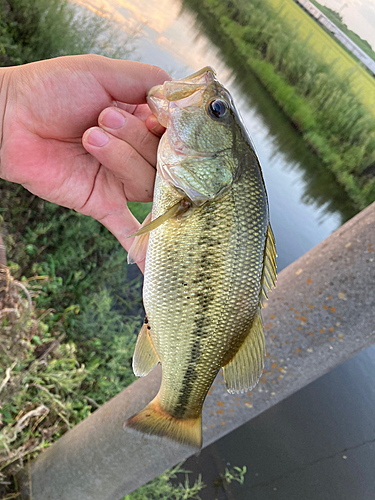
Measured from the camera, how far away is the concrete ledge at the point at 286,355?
53.5 inches

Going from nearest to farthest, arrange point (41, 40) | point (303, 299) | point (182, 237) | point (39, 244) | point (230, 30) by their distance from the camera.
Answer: point (182, 237), point (303, 299), point (39, 244), point (41, 40), point (230, 30)

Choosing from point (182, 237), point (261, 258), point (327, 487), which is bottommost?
point (327, 487)

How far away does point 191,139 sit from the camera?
3.81 feet

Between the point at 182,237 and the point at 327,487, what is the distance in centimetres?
367

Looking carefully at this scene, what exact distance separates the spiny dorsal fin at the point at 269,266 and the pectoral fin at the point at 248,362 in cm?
11

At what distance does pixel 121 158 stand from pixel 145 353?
85 cm

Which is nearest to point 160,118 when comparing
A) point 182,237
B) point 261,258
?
point 182,237

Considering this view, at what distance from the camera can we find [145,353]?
1.28 meters

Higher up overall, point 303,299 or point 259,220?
point 259,220

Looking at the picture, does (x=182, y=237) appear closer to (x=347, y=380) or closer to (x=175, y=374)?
(x=175, y=374)

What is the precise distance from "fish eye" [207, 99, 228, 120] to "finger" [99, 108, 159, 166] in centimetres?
31

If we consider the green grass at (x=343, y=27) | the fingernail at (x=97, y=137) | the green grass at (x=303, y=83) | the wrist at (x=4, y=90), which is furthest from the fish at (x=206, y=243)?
the green grass at (x=343, y=27)

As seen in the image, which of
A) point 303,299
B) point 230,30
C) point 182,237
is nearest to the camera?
point 182,237

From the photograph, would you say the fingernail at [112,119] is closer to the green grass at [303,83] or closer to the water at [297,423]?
the water at [297,423]
